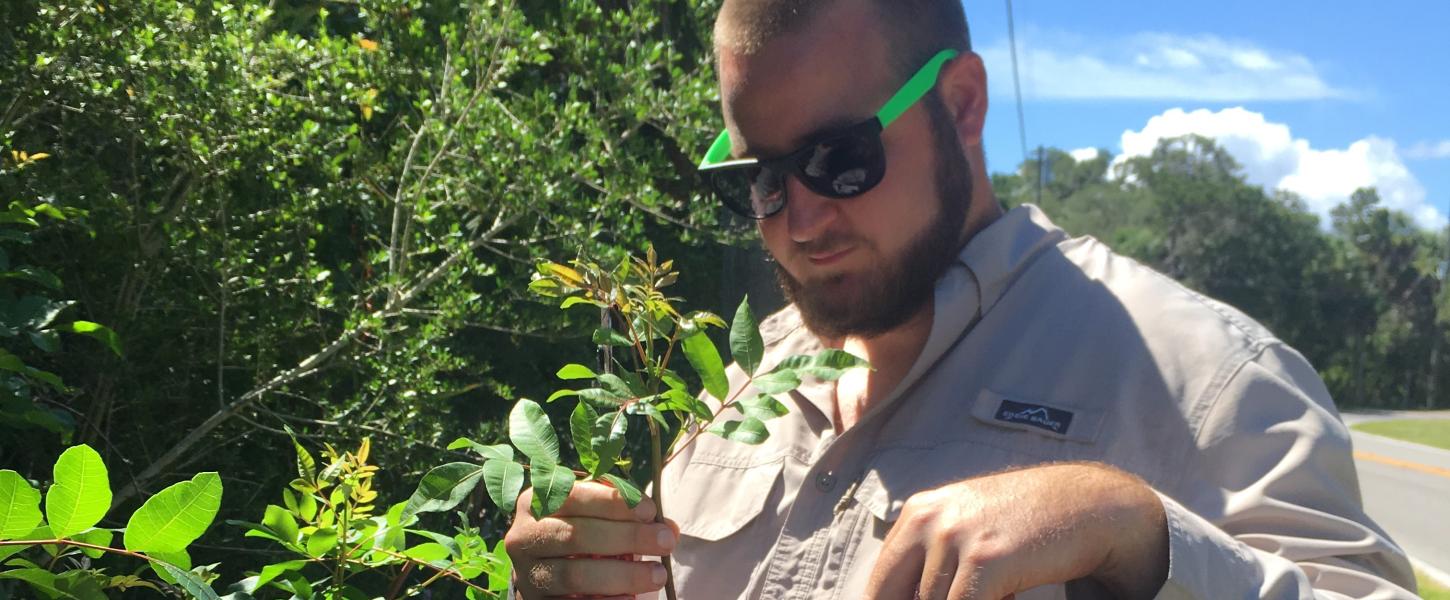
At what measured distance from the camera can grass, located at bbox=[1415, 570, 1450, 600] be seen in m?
9.23

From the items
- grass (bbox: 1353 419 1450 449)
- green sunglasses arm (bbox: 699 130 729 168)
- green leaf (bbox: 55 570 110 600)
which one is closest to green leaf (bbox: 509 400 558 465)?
green leaf (bbox: 55 570 110 600)

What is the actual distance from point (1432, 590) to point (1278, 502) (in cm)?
1002

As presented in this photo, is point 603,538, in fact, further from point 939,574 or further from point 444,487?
point 939,574

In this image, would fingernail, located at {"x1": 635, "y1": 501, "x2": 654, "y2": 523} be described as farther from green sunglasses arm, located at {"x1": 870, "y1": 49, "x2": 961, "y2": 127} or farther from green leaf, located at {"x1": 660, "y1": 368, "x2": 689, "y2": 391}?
green sunglasses arm, located at {"x1": 870, "y1": 49, "x2": 961, "y2": 127}

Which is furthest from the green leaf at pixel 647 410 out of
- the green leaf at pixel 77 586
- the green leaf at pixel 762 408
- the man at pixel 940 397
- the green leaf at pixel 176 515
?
the green leaf at pixel 77 586

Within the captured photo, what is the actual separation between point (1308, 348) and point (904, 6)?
2570 inches

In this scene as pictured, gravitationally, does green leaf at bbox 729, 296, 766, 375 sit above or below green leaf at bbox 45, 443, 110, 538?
above

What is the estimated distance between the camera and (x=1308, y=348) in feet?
196

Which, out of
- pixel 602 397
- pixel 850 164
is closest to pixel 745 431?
pixel 602 397

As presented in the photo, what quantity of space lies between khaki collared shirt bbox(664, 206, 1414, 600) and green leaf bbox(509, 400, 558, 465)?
1.88ft

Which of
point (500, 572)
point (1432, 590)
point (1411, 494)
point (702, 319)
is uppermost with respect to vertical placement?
point (702, 319)

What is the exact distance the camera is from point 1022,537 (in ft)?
3.31

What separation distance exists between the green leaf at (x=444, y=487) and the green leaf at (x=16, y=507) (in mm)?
346

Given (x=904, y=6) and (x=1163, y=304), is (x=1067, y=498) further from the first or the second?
(x=904, y=6)
